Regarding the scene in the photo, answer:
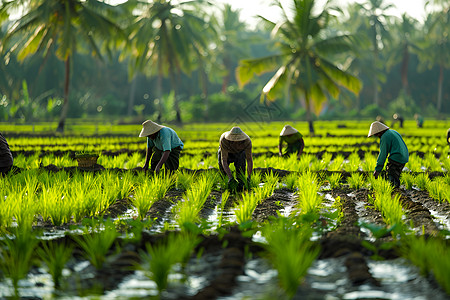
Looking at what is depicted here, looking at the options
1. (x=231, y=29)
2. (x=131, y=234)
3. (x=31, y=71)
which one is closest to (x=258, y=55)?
(x=231, y=29)

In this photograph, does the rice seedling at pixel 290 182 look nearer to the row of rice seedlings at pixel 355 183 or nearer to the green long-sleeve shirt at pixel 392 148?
the row of rice seedlings at pixel 355 183

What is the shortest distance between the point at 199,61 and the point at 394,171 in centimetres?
1534

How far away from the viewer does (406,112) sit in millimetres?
28234

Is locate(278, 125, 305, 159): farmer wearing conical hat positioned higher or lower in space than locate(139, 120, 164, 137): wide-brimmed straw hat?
lower

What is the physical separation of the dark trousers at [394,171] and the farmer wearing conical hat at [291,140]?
217 cm

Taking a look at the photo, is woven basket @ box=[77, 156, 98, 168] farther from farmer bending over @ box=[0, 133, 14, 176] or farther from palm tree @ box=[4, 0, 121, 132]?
palm tree @ box=[4, 0, 121, 132]

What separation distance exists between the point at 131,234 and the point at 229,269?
0.92 meters

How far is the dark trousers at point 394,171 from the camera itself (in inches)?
199

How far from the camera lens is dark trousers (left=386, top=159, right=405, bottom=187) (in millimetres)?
5047

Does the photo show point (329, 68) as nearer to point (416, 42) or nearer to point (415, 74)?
point (416, 42)

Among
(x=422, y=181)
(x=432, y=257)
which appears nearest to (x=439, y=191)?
(x=422, y=181)

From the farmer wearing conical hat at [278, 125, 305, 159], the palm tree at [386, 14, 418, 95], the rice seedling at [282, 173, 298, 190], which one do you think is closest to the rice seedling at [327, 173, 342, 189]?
the rice seedling at [282, 173, 298, 190]

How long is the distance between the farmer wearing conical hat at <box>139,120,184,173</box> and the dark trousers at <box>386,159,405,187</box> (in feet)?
7.98

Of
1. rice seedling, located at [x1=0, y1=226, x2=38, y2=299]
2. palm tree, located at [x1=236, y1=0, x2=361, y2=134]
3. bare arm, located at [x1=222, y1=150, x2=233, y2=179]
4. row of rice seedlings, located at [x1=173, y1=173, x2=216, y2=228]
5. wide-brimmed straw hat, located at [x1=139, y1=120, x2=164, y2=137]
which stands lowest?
rice seedling, located at [x1=0, y1=226, x2=38, y2=299]
